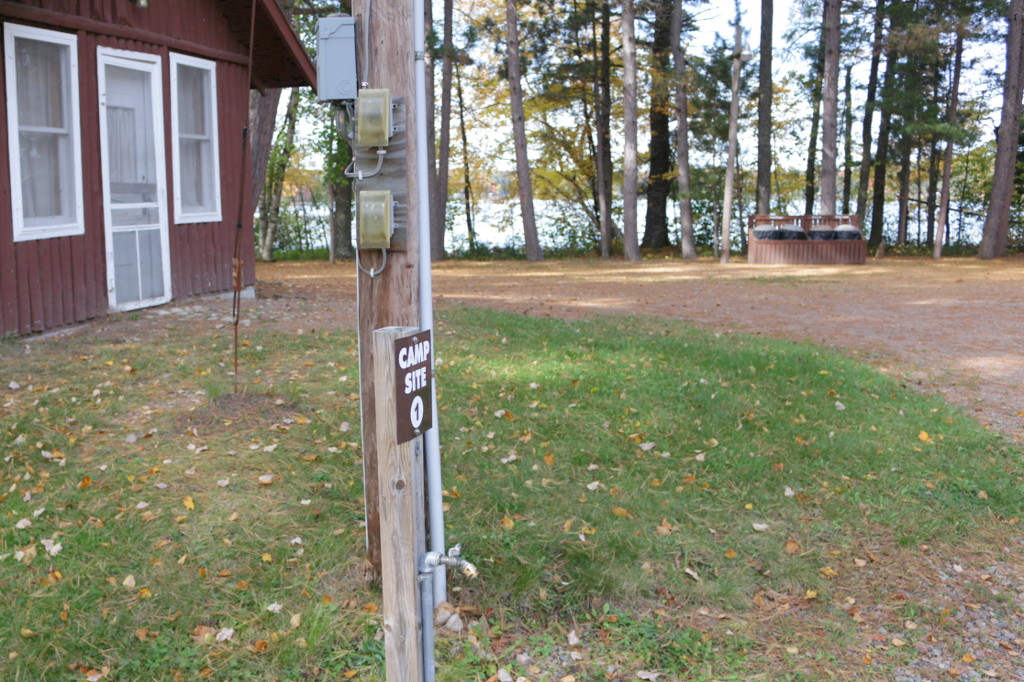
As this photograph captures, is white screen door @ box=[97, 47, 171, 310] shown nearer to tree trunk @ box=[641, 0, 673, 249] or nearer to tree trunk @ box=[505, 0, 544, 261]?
tree trunk @ box=[505, 0, 544, 261]

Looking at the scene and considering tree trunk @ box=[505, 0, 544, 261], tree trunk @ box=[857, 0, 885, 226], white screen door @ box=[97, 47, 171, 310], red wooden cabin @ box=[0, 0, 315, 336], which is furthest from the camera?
tree trunk @ box=[857, 0, 885, 226]

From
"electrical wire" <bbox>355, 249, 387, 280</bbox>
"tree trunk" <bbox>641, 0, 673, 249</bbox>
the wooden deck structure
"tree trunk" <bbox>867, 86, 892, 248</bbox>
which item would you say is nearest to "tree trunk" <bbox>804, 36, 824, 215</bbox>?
"tree trunk" <bbox>867, 86, 892, 248</bbox>

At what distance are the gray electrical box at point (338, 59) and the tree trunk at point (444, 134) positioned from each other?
1741 cm

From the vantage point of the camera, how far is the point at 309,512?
16.4 ft

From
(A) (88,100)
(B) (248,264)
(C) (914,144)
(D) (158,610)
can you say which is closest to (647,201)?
(C) (914,144)

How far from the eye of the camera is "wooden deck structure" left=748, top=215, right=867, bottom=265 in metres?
21.7

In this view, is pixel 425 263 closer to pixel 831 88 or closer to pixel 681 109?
pixel 831 88

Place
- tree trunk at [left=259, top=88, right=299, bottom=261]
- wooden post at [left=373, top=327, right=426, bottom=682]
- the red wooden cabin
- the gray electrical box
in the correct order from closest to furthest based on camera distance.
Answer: wooden post at [left=373, top=327, right=426, bottom=682] → the gray electrical box → the red wooden cabin → tree trunk at [left=259, top=88, right=299, bottom=261]

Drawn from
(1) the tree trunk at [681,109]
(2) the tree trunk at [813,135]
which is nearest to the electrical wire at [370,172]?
(1) the tree trunk at [681,109]

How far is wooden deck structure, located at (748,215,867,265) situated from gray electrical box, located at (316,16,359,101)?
19.6 meters

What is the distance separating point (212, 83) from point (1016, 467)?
9.08 m

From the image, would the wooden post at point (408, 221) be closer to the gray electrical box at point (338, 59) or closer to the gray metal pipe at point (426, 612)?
the gray electrical box at point (338, 59)

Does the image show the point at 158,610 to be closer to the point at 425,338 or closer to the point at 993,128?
the point at 425,338

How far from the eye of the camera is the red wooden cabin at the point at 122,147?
8383 mm
